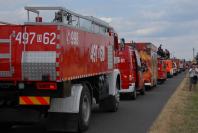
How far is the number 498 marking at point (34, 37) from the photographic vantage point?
420 inches

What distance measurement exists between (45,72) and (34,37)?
2.48 ft

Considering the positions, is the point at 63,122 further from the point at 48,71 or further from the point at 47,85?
the point at 48,71

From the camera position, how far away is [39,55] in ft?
35.2

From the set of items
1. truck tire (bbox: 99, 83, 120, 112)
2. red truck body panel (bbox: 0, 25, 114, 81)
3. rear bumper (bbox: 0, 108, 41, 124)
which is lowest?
truck tire (bbox: 99, 83, 120, 112)

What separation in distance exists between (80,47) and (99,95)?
9.63 ft

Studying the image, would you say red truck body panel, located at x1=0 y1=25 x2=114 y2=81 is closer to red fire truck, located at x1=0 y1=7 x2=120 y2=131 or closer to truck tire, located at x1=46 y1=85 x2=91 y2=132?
red fire truck, located at x1=0 y1=7 x2=120 y2=131

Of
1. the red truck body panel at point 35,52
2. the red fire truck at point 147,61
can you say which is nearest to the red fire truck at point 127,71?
the red fire truck at point 147,61

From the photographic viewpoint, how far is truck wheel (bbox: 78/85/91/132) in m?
12.1

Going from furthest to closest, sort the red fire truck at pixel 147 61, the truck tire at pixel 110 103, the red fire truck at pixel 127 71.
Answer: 1. the red fire truck at pixel 147 61
2. the red fire truck at pixel 127 71
3. the truck tire at pixel 110 103

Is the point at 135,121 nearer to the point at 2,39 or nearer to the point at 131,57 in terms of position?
the point at 2,39

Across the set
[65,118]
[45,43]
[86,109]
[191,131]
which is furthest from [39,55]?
[191,131]

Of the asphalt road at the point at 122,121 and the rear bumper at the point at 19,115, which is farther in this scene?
the asphalt road at the point at 122,121

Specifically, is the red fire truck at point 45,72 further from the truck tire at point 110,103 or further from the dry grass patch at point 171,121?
the truck tire at point 110,103

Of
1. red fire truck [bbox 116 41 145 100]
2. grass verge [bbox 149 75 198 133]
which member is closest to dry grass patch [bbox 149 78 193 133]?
grass verge [bbox 149 75 198 133]
